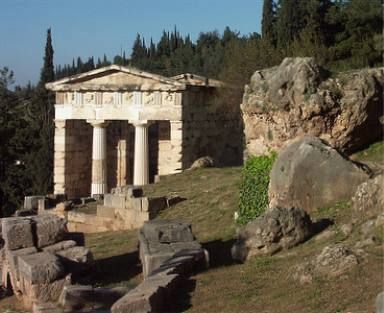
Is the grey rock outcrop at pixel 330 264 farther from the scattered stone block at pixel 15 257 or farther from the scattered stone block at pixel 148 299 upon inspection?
the scattered stone block at pixel 15 257

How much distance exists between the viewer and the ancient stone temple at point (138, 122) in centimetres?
3131

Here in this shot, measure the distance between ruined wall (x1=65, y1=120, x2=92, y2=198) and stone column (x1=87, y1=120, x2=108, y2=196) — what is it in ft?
4.79

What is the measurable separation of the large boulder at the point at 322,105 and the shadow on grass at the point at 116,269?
133 inches

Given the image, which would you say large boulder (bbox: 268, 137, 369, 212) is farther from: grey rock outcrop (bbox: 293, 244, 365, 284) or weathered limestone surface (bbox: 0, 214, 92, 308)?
weathered limestone surface (bbox: 0, 214, 92, 308)

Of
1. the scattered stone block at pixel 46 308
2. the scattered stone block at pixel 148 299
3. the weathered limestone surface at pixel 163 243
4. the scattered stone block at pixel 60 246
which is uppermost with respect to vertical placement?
the weathered limestone surface at pixel 163 243

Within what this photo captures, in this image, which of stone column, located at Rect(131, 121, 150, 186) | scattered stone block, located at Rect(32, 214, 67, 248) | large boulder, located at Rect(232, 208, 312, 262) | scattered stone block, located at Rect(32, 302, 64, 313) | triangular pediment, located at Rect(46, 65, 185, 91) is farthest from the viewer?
stone column, located at Rect(131, 121, 150, 186)

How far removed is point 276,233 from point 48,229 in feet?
11.9

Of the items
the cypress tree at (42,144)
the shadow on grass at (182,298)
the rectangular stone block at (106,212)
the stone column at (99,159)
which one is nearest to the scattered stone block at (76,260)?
the shadow on grass at (182,298)

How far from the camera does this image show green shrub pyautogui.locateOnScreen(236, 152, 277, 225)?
13821 millimetres

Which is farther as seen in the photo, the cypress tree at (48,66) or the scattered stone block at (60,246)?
the cypress tree at (48,66)

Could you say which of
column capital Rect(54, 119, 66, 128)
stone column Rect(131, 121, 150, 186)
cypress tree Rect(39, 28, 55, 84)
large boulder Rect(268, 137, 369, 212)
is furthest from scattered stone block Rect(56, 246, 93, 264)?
cypress tree Rect(39, 28, 55, 84)

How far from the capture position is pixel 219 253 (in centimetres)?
1226

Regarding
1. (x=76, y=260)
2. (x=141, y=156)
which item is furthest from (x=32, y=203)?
(x=76, y=260)

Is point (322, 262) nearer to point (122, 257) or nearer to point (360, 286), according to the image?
point (360, 286)
